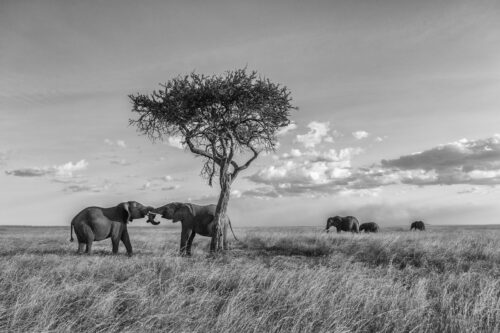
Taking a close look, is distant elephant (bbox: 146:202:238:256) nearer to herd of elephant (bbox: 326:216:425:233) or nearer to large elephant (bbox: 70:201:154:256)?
large elephant (bbox: 70:201:154:256)

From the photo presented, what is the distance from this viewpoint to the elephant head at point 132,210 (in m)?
16.4

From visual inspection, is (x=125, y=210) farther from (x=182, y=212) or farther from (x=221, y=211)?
(x=221, y=211)

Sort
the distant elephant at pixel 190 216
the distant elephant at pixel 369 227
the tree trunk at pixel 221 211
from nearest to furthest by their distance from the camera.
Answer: the tree trunk at pixel 221 211 < the distant elephant at pixel 190 216 < the distant elephant at pixel 369 227

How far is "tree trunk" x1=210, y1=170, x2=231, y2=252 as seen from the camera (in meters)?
17.0

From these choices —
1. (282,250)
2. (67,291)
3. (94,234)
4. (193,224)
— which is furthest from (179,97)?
(67,291)

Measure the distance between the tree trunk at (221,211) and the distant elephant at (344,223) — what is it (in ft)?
65.5

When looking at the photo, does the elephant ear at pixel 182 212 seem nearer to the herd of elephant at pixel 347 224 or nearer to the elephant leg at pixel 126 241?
the elephant leg at pixel 126 241

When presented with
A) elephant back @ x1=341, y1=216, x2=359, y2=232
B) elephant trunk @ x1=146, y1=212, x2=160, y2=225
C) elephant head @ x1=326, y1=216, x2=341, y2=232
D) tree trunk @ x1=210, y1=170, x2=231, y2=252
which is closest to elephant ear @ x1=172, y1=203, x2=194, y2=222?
elephant trunk @ x1=146, y1=212, x2=160, y2=225

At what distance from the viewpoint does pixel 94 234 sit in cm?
1548

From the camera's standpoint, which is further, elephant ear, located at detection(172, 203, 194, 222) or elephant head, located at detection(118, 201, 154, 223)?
elephant ear, located at detection(172, 203, 194, 222)

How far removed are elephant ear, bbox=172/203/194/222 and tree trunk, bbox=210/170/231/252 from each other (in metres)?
1.27

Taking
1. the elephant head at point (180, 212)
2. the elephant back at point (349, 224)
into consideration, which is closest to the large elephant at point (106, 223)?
the elephant head at point (180, 212)

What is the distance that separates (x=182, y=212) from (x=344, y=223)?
21393mm

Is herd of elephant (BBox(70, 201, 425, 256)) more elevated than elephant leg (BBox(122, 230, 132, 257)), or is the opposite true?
herd of elephant (BBox(70, 201, 425, 256))
